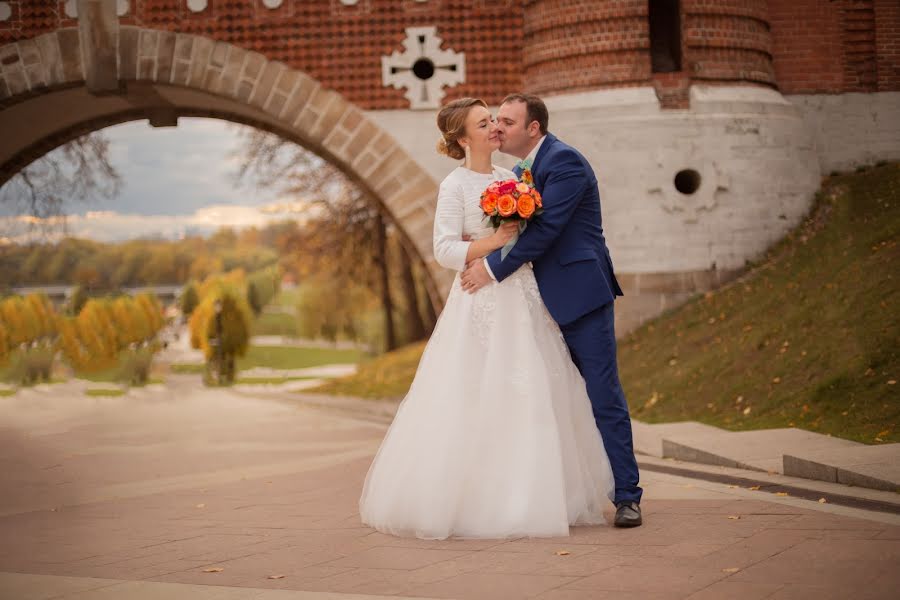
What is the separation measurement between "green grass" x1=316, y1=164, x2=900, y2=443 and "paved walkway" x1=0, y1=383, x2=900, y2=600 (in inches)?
101

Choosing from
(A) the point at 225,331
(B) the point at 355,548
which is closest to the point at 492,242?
(B) the point at 355,548

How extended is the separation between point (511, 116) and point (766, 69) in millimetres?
11194

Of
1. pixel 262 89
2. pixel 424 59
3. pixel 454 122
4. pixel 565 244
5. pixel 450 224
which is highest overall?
pixel 424 59

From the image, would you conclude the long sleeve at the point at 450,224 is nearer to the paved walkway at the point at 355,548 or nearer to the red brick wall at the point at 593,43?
the paved walkway at the point at 355,548

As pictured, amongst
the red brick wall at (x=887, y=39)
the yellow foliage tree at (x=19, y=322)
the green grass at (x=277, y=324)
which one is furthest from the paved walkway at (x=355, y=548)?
the green grass at (x=277, y=324)

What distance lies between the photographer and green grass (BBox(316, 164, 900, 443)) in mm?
9586

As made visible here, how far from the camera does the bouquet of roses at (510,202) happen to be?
5.79m

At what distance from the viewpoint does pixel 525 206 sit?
19.0ft

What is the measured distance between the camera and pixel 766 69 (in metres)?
16.4

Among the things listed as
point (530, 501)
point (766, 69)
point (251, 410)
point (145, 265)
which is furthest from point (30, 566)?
point (145, 265)

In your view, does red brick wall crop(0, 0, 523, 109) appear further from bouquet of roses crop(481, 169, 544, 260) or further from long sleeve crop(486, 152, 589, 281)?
bouquet of roses crop(481, 169, 544, 260)

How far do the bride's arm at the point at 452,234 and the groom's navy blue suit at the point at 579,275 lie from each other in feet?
0.44

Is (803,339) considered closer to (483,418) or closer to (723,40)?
(723,40)

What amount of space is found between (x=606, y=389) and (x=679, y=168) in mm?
10243
